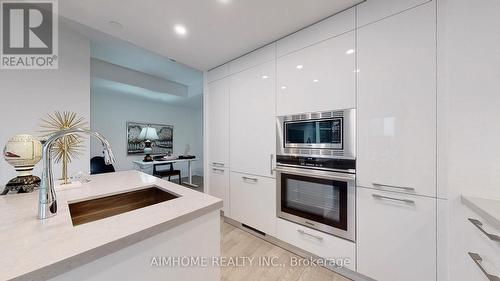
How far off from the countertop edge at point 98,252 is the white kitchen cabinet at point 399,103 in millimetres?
1341

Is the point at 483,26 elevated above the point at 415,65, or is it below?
above

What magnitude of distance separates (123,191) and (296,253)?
1.67 metres

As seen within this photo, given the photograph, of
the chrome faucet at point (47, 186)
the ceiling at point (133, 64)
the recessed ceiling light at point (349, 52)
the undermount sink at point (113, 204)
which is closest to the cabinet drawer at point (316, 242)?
the undermount sink at point (113, 204)

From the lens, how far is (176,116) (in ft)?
20.0

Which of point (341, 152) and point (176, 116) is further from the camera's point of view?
point (176, 116)

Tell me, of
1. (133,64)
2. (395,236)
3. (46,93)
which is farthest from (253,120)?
(133,64)

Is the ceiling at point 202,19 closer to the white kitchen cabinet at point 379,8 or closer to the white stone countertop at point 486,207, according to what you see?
the white kitchen cabinet at point 379,8

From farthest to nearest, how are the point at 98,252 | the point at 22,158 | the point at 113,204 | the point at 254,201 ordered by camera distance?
the point at 254,201 < the point at 113,204 < the point at 22,158 < the point at 98,252

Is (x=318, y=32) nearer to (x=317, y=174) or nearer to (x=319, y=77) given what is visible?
(x=319, y=77)

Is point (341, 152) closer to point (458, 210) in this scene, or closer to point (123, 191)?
point (458, 210)

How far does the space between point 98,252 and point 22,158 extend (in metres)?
0.99

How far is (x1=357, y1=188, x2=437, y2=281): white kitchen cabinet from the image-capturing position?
1178 millimetres

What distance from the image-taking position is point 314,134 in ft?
5.54

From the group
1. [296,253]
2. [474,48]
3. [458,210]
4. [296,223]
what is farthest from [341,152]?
[296,253]
